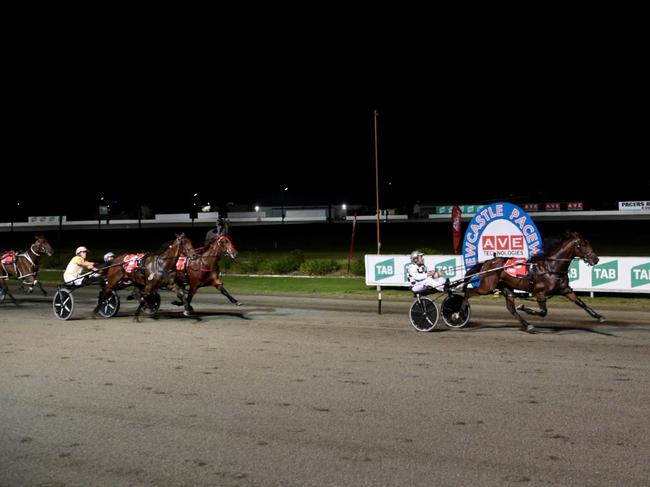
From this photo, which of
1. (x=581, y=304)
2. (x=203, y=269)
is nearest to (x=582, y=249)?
(x=581, y=304)

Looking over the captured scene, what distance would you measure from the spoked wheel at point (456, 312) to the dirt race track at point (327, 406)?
326 mm

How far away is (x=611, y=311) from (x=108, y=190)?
4424 inches

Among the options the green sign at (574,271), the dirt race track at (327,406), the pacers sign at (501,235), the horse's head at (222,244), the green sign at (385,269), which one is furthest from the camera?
the green sign at (385,269)

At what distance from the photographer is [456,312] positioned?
14195mm

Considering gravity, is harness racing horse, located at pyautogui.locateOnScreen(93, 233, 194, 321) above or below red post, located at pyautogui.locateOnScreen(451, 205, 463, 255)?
below

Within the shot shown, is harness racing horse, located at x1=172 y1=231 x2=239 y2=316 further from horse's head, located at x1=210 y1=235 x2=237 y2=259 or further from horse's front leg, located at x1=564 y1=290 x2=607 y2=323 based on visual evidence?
horse's front leg, located at x1=564 y1=290 x2=607 y2=323

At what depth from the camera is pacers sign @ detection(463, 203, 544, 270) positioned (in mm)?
17688

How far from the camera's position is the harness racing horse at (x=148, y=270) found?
52.3 feet

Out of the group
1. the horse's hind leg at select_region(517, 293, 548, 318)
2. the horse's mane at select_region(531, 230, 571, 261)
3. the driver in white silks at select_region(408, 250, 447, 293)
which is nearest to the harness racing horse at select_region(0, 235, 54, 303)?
the driver in white silks at select_region(408, 250, 447, 293)

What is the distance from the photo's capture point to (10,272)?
67.3 feet

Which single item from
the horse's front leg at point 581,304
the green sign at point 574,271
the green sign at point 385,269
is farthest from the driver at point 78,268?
the green sign at point 574,271

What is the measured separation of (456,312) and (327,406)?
6436mm

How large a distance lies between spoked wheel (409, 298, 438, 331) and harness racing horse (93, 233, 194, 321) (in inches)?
203

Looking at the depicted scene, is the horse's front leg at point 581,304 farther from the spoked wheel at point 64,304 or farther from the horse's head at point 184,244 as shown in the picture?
the spoked wheel at point 64,304
